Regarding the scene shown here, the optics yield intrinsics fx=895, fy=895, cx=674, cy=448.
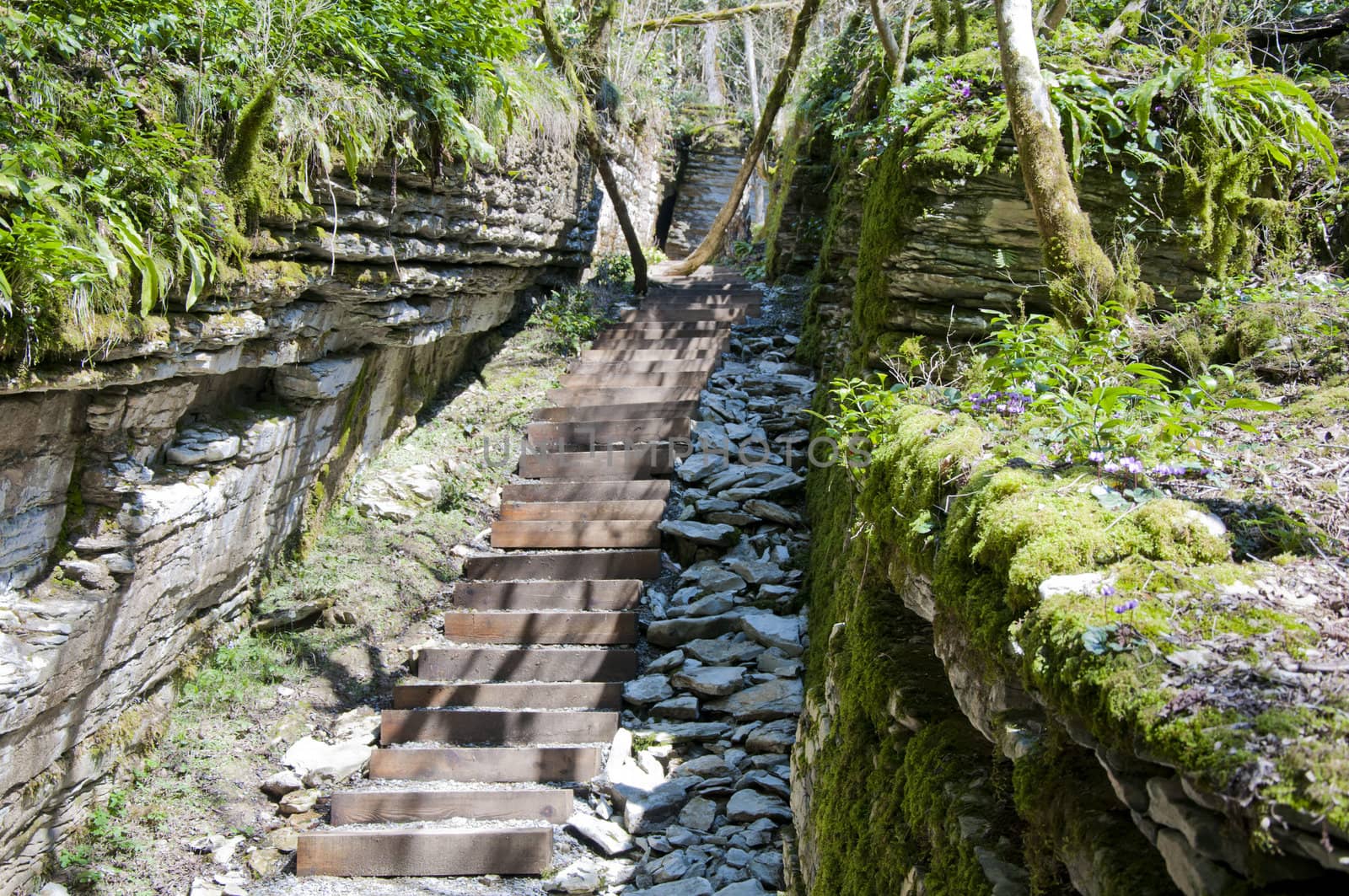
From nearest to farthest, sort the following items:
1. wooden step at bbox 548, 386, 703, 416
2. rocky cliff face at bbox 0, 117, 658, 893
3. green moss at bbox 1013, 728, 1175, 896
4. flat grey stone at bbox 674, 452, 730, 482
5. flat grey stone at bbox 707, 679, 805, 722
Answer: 1. green moss at bbox 1013, 728, 1175, 896
2. rocky cliff face at bbox 0, 117, 658, 893
3. flat grey stone at bbox 707, 679, 805, 722
4. flat grey stone at bbox 674, 452, 730, 482
5. wooden step at bbox 548, 386, 703, 416

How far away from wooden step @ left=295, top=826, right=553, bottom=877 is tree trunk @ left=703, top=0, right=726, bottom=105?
20.1 metres

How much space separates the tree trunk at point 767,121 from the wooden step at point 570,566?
6.93 metres

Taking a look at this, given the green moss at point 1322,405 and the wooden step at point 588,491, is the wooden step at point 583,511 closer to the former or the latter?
the wooden step at point 588,491

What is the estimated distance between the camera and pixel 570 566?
6.75 meters

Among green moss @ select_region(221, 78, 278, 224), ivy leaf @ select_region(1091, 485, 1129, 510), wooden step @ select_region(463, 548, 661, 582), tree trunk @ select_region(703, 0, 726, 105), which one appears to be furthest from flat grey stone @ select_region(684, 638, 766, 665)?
tree trunk @ select_region(703, 0, 726, 105)

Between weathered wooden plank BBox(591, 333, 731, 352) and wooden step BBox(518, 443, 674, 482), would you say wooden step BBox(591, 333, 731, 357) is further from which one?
wooden step BBox(518, 443, 674, 482)

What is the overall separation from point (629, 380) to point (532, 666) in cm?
398

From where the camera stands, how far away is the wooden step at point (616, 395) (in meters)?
8.70

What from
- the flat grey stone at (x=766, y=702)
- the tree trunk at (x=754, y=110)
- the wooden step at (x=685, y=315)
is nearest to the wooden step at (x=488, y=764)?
the flat grey stone at (x=766, y=702)

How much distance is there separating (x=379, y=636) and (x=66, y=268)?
354cm

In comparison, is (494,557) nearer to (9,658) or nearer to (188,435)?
(188,435)

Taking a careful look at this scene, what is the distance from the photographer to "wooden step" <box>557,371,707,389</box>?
9.01 metres

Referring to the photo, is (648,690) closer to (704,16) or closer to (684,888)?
(684,888)

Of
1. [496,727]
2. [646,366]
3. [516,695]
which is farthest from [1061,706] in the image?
[646,366]
